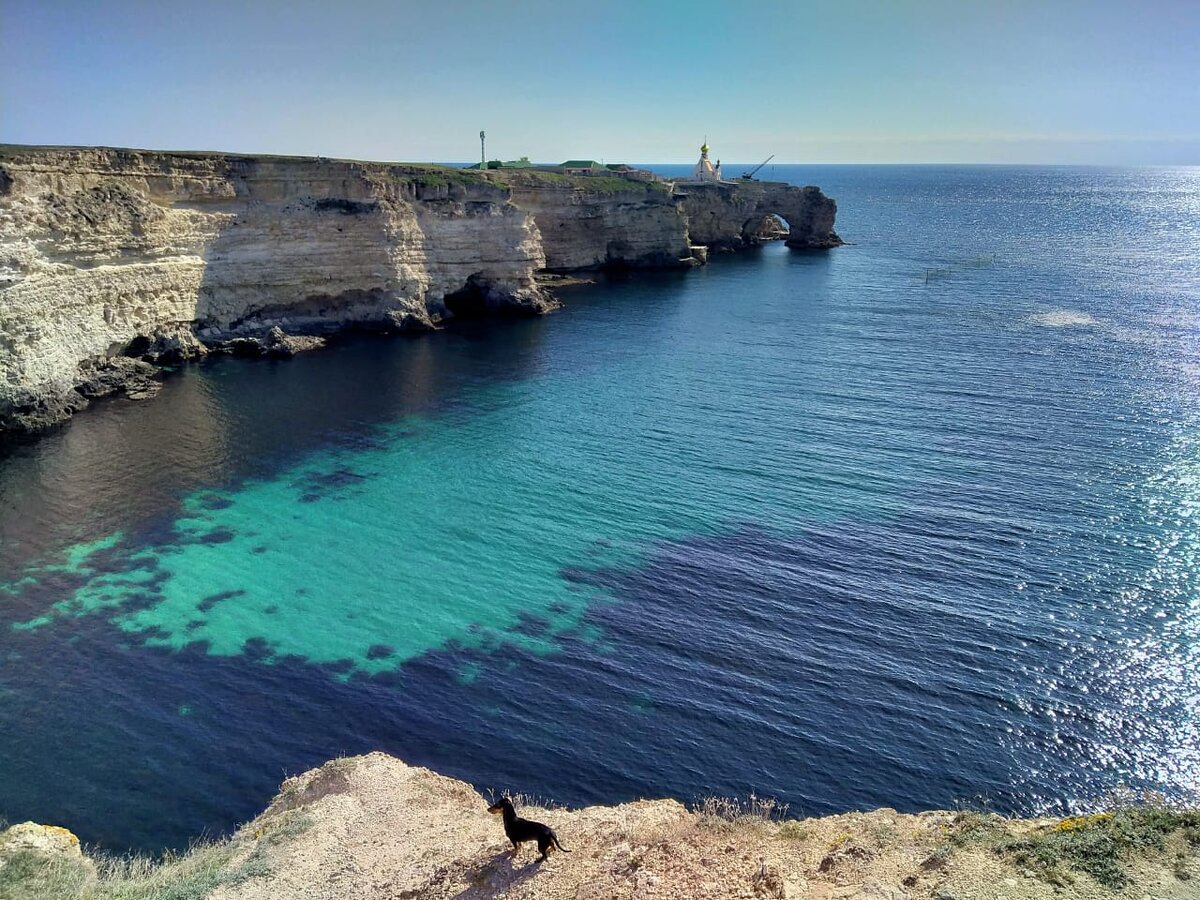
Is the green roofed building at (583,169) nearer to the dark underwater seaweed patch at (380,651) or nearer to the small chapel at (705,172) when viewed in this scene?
the small chapel at (705,172)

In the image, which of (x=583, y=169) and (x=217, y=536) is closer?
(x=217, y=536)

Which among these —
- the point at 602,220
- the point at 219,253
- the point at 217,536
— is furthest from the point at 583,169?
the point at 217,536

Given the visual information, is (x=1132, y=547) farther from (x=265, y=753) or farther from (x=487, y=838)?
(x=265, y=753)

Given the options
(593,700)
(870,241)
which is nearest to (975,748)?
(593,700)

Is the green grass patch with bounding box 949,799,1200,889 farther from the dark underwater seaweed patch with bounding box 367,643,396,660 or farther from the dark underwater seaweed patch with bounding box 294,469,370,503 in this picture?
the dark underwater seaweed patch with bounding box 294,469,370,503

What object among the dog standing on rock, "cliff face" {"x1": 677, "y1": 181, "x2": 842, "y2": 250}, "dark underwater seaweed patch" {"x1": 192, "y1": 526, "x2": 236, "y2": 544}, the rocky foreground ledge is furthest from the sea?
"cliff face" {"x1": 677, "y1": 181, "x2": 842, "y2": 250}

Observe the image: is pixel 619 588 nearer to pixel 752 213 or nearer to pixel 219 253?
pixel 219 253
